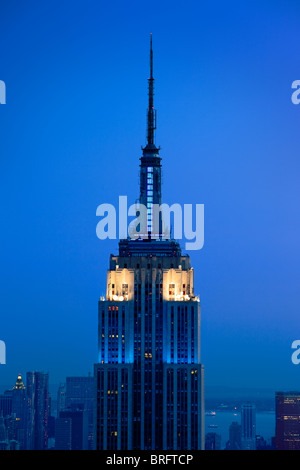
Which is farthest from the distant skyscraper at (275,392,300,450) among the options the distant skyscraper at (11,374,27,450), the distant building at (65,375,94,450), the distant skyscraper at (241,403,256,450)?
the distant skyscraper at (11,374,27,450)

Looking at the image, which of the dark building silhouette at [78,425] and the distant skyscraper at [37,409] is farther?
the distant skyscraper at [37,409]

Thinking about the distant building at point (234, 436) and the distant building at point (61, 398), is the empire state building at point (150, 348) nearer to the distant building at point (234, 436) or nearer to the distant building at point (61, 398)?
the distant building at point (234, 436)

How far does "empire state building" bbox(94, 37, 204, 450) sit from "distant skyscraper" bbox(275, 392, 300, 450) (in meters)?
1.86

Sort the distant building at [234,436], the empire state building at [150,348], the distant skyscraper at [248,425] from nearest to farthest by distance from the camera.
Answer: the distant building at [234,436] → the distant skyscraper at [248,425] → the empire state building at [150,348]

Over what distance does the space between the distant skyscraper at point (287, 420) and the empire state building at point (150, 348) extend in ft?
6.09

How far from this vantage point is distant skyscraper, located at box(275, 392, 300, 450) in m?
25.9

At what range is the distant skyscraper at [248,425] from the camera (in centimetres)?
2512

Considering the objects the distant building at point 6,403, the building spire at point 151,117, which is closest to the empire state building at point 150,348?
the building spire at point 151,117

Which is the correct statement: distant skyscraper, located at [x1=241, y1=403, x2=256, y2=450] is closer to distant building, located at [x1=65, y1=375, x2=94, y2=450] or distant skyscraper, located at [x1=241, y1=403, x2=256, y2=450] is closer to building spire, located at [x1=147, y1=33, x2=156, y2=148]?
distant building, located at [x1=65, y1=375, x2=94, y2=450]
